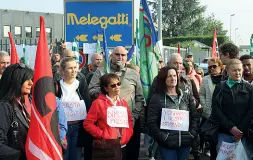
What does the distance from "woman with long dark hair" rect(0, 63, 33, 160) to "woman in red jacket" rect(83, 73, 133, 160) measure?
1.56 metres

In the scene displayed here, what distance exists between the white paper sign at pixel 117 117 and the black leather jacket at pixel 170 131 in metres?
0.32

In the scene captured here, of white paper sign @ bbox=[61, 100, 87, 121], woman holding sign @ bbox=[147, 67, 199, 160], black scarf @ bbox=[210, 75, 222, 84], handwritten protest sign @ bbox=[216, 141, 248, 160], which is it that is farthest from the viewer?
black scarf @ bbox=[210, 75, 222, 84]

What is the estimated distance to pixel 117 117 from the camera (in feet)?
A: 18.5

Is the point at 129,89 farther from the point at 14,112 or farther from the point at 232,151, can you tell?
the point at 14,112

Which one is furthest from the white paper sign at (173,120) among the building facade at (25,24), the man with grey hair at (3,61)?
the building facade at (25,24)

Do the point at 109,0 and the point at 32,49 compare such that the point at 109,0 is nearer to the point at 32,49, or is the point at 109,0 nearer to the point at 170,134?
the point at 32,49

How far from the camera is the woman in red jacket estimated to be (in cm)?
562

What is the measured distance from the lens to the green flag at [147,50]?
675cm

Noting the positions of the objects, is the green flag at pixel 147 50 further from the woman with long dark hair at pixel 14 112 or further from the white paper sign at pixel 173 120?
the woman with long dark hair at pixel 14 112

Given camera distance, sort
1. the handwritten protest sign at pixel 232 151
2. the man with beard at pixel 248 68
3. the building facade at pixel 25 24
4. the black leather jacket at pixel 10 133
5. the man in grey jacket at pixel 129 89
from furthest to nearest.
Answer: the building facade at pixel 25 24, the man in grey jacket at pixel 129 89, the man with beard at pixel 248 68, the handwritten protest sign at pixel 232 151, the black leather jacket at pixel 10 133

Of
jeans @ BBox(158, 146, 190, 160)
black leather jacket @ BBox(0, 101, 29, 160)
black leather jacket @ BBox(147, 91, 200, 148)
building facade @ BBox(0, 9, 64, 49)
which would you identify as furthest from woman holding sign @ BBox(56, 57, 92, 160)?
building facade @ BBox(0, 9, 64, 49)

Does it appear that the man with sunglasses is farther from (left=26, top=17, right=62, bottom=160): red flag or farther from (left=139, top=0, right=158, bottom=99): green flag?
(left=26, top=17, right=62, bottom=160): red flag

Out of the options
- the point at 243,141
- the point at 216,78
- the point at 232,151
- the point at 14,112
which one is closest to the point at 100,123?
the point at 232,151

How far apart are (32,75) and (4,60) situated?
2705 millimetres
